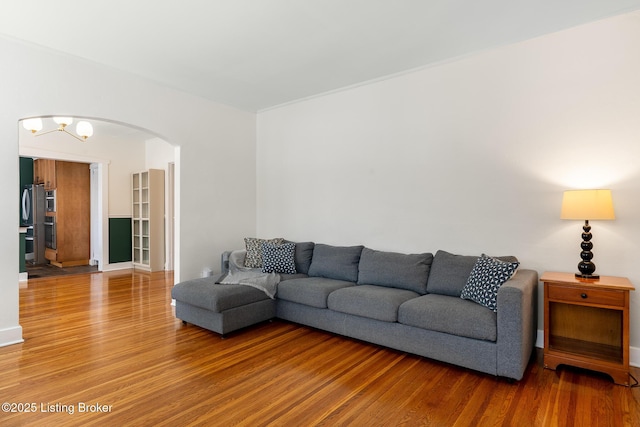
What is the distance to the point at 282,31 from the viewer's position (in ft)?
10.1

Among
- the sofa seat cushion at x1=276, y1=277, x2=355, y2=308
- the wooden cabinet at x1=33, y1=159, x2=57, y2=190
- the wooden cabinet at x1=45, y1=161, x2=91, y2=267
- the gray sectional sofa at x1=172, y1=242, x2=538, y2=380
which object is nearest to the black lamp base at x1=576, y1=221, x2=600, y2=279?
the gray sectional sofa at x1=172, y1=242, x2=538, y2=380

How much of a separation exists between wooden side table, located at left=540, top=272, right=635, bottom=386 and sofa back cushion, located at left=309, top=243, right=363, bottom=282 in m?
1.82

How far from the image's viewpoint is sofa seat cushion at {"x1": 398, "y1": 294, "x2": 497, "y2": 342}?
103 inches

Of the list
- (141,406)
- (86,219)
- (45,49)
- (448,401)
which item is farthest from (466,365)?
(86,219)

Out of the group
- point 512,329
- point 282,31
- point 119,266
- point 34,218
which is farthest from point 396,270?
point 34,218

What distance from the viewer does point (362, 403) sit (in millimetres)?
2277

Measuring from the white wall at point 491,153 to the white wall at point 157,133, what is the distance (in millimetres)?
1033

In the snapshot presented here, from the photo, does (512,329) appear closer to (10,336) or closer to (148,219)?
(10,336)

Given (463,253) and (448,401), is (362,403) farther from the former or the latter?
(463,253)

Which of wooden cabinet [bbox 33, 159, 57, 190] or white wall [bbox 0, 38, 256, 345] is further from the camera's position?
wooden cabinet [bbox 33, 159, 57, 190]

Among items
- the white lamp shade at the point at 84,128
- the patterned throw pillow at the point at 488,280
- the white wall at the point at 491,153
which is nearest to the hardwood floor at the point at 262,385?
the patterned throw pillow at the point at 488,280

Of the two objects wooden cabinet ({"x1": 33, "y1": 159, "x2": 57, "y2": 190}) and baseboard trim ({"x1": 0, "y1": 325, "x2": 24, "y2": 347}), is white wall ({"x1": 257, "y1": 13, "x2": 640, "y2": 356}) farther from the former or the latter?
wooden cabinet ({"x1": 33, "y1": 159, "x2": 57, "y2": 190})

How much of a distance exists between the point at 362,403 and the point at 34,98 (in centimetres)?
385

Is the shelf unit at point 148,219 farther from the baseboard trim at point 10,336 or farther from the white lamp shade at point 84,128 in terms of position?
the baseboard trim at point 10,336
